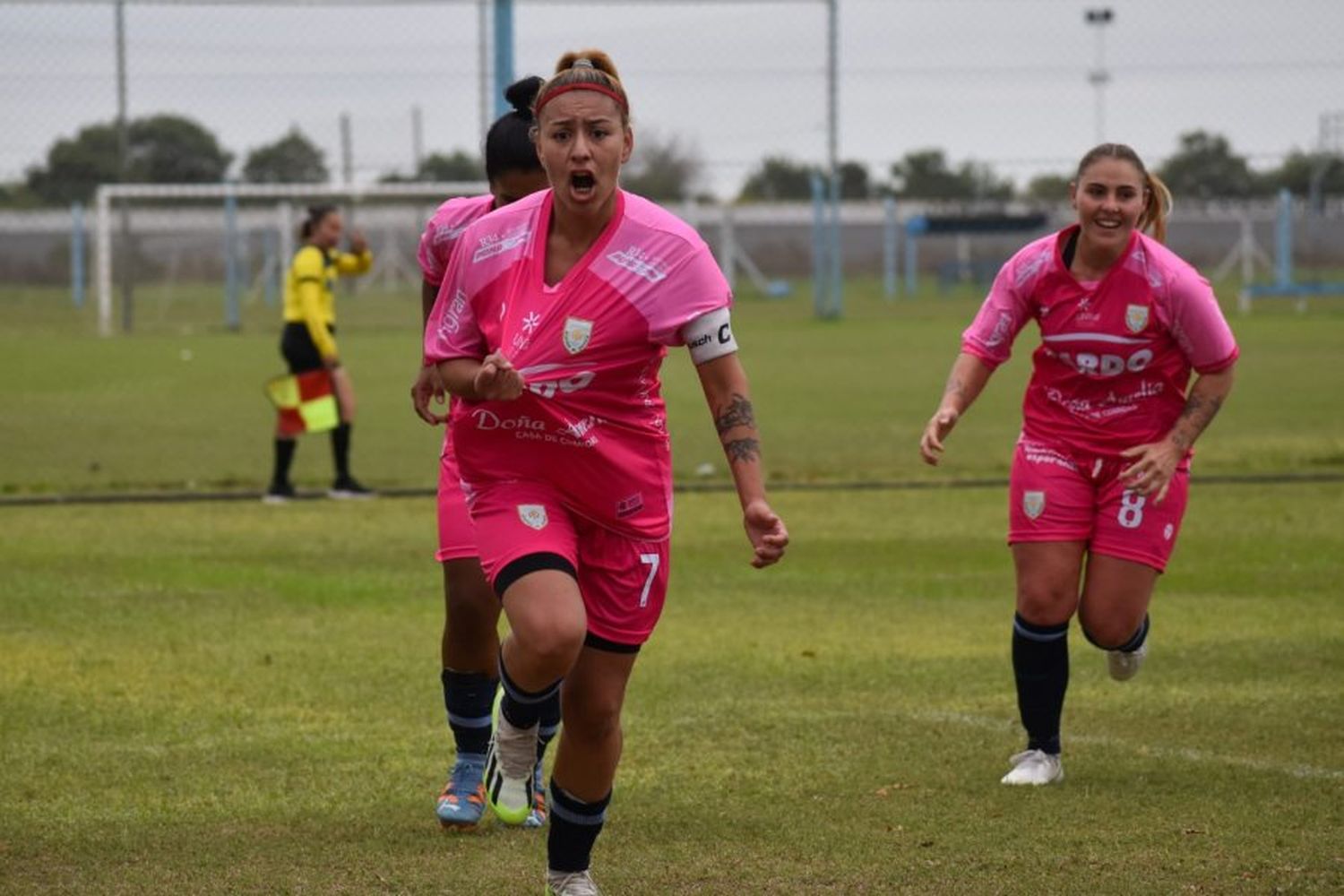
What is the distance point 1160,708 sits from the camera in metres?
7.78

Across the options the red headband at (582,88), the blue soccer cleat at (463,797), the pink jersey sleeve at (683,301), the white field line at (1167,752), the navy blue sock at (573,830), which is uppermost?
the red headband at (582,88)

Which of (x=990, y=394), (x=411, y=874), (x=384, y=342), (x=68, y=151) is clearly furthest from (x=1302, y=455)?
(x=68, y=151)

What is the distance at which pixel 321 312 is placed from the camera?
49.4ft

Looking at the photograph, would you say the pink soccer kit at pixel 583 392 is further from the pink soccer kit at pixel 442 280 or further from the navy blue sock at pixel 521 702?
the pink soccer kit at pixel 442 280

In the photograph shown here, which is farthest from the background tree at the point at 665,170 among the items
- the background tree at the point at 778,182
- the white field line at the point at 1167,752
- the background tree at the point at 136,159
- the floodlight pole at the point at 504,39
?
the white field line at the point at 1167,752

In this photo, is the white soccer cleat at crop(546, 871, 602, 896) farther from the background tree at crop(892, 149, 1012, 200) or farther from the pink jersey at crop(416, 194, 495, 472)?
the background tree at crop(892, 149, 1012, 200)

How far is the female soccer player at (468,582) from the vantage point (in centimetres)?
613

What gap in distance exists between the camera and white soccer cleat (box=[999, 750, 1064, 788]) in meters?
6.66

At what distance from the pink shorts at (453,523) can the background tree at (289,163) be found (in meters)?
29.3

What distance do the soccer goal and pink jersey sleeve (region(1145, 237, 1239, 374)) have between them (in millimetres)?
28013

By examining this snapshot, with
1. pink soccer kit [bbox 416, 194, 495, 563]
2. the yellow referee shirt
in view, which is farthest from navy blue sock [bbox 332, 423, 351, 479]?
pink soccer kit [bbox 416, 194, 495, 563]

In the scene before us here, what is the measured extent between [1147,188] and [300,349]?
928 centimetres

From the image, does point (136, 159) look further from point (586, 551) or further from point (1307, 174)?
point (586, 551)

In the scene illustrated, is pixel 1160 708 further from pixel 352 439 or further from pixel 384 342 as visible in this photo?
pixel 384 342
